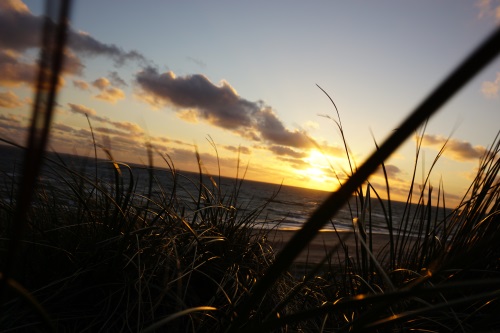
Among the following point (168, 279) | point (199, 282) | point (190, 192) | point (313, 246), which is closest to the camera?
point (168, 279)

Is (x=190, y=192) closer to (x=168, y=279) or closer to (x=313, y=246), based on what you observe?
(x=313, y=246)

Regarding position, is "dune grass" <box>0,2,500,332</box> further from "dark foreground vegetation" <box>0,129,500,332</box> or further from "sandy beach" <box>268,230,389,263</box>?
"sandy beach" <box>268,230,389,263</box>

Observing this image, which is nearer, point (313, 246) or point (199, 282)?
point (199, 282)

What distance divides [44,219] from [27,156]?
1.71m

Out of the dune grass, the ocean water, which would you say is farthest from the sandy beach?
the dune grass

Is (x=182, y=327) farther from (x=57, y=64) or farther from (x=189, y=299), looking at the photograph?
(x=57, y=64)

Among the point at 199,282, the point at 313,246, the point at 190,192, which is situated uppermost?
the point at 199,282

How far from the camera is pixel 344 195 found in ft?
0.99

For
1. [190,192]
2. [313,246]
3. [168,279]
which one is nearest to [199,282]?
[168,279]

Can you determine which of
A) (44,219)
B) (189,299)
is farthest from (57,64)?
(44,219)

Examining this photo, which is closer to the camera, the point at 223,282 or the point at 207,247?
the point at 223,282

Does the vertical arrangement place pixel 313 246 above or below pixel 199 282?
below

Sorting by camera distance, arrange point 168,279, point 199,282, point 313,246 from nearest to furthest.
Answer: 1. point 168,279
2. point 199,282
3. point 313,246

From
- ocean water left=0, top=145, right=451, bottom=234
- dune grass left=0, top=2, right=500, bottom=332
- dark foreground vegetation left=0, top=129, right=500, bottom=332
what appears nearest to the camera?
dune grass left=0, top=2, right=500, bottom=332
